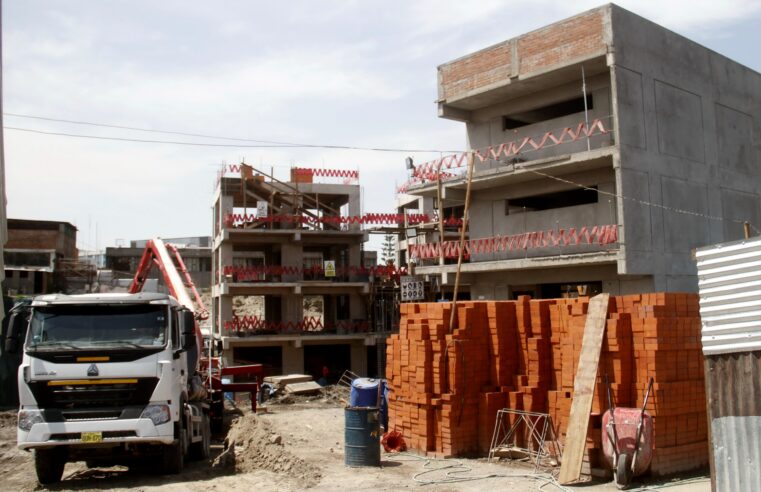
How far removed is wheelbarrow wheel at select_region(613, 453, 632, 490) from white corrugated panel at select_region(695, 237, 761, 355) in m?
3.24

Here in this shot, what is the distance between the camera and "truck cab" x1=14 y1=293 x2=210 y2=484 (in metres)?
11.4

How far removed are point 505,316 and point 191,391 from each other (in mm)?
6436

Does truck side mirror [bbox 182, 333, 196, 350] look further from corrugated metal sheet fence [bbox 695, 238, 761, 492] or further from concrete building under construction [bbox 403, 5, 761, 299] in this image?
concrete building under construction [bbox 403, 5, 761, 299]

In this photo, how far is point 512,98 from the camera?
2711 cm

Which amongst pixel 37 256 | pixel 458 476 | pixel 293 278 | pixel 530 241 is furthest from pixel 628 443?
pixel 37 256

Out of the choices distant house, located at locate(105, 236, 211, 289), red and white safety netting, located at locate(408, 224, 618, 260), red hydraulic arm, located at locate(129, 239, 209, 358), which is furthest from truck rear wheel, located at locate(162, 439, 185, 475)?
distant house, located at locate(105, 236, 211, 289)

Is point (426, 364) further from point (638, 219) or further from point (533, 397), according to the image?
→ point (638, 219)

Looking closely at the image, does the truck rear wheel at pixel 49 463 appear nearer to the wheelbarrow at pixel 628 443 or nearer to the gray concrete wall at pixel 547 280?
the wheelbarrow at pixel 628 443

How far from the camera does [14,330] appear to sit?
11539 millimetres

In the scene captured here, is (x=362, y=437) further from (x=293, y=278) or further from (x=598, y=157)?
(x=293, y=278)

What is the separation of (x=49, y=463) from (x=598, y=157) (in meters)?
17.4

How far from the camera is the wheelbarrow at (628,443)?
37.3 ft

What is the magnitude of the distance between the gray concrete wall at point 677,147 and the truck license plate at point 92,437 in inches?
631

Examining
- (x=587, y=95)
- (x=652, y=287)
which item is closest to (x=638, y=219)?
(x=652, y=287)
